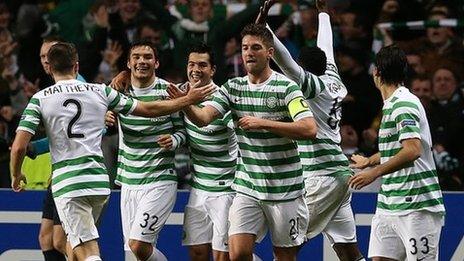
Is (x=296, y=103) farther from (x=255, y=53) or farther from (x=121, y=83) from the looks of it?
(x=121, y=83)

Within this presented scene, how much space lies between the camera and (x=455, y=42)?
14445mm

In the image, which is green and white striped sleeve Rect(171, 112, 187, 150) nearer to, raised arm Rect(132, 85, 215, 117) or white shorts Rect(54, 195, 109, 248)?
raised arm Rect(132, 85, 215, 117)

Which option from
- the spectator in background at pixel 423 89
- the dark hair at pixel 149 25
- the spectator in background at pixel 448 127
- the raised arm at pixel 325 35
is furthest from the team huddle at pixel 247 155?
the dark hair at pixel 149 25

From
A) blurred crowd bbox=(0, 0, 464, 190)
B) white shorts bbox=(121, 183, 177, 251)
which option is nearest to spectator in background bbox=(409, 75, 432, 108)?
blurred crowd bbox=(0, 0, 464, 190)

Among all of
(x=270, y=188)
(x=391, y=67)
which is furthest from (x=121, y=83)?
(x=391, y=67)

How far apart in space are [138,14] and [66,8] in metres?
0.83

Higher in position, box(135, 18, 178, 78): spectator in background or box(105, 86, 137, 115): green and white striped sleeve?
box(135, 18, 178, 78): spectator in background

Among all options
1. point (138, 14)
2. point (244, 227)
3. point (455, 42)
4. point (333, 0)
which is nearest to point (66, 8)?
point (138, 14)

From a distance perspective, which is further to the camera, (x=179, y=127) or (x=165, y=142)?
(x=179, y=127)

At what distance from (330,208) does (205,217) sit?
1.01 meters

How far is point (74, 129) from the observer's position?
1037 cm

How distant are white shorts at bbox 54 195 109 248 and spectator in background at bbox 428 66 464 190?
4.51 meters

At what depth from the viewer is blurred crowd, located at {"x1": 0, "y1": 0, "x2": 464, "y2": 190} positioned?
1416 cm

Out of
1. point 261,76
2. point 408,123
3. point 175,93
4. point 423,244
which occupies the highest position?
point 261,76
